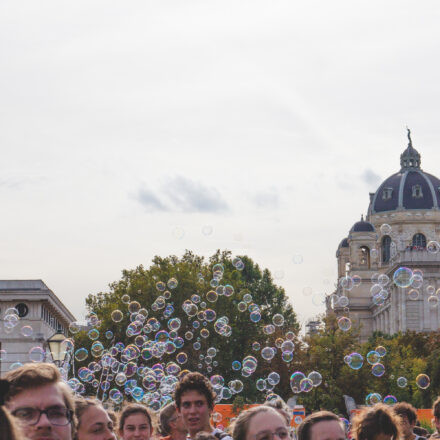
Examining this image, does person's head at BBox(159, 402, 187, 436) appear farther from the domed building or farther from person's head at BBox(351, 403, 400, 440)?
the domed building

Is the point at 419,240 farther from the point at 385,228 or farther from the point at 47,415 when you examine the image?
the point at 47,415

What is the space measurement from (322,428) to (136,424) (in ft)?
8.13

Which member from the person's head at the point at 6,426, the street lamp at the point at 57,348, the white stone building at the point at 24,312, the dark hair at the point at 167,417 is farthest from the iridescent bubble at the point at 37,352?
the white stone building at the point at 24,312

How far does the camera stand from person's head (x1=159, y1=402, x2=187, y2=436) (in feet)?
36.7

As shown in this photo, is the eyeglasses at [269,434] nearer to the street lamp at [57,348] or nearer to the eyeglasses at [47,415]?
the eyeglasses at [47,415]

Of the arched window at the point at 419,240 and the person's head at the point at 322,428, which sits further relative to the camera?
the arched window at the point at 419,240

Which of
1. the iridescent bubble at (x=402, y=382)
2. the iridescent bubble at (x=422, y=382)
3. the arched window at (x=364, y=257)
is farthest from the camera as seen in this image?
the arched window at (x=364, y=257)

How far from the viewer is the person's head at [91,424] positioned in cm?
757

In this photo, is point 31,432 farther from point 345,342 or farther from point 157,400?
point 345,342

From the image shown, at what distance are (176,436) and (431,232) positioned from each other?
457 feet

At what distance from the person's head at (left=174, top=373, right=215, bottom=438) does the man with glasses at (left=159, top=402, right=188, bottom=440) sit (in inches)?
34.4

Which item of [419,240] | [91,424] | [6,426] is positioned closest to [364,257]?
[419,240]

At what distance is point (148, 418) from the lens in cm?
1002

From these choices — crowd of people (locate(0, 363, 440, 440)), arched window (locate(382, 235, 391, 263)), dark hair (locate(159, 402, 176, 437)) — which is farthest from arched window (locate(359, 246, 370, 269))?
dark hair (locate(159, 402, 176, 437))
